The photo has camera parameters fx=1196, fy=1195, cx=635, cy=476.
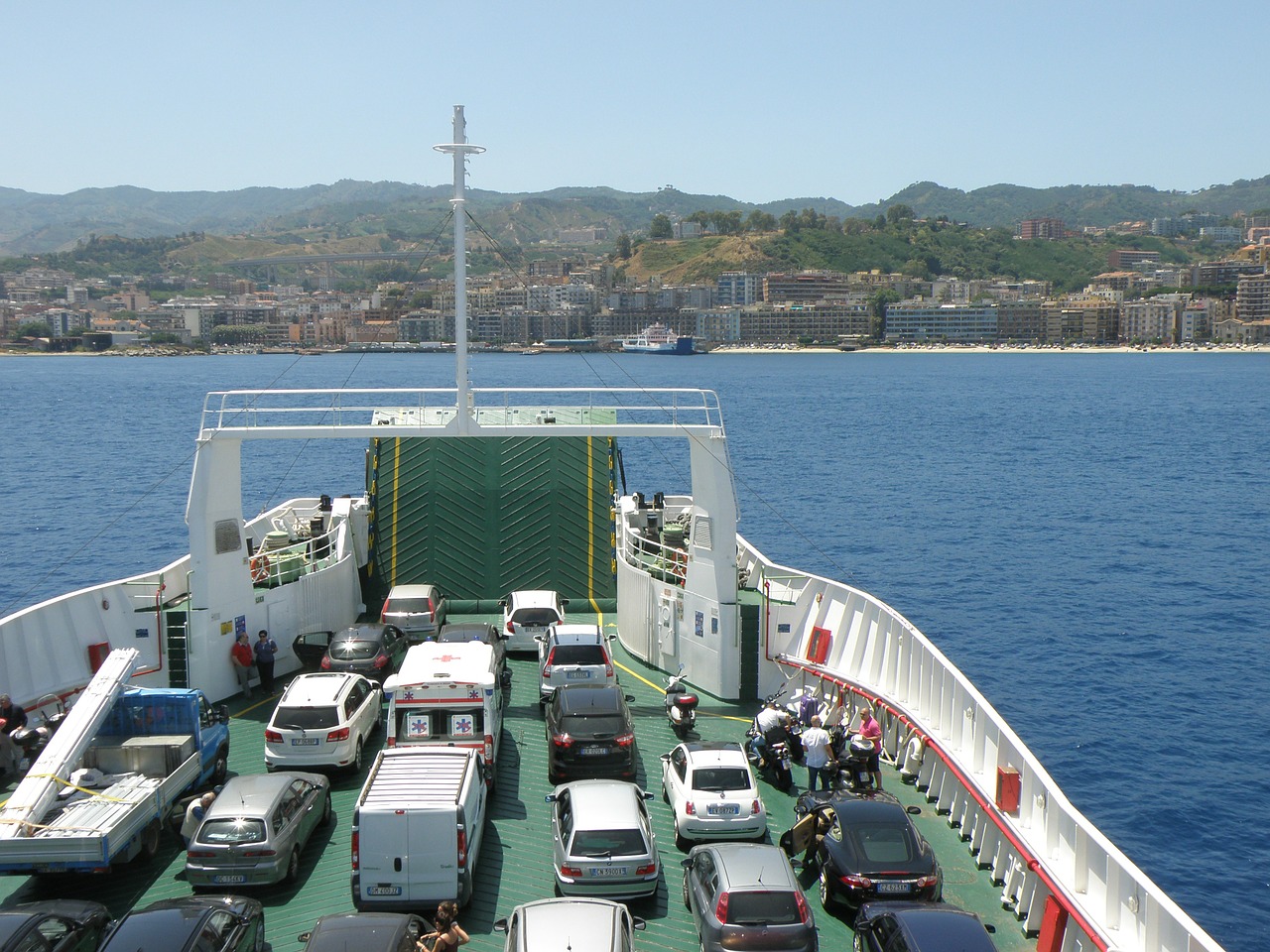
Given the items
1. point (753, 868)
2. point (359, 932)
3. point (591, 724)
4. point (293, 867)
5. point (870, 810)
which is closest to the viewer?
point (359, 932)

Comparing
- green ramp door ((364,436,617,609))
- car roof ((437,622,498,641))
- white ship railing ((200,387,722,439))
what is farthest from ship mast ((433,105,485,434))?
green ramp door ((364,436,617,609))

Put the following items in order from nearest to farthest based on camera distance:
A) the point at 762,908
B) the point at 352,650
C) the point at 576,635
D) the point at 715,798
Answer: the point at 762,908, the point at 715,798, the point at 576,635, the point at 352,650

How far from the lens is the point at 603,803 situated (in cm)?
1202

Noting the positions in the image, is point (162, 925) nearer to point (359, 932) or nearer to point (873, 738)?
point (359, 932)

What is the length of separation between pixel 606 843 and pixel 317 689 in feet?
16.9

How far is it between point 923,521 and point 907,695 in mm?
45486

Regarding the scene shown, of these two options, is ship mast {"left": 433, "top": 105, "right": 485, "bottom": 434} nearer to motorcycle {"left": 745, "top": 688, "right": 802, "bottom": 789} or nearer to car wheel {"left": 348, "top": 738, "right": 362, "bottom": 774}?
car wheel {"left": 348, "top": 738, "right": 362, "bottom": 774}

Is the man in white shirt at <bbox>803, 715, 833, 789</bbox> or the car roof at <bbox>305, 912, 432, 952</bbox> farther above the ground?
the car roof at <bbox>305, 912, 432, 952</bbox>

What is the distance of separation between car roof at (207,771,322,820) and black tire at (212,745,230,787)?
7.19ft

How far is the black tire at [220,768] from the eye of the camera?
571 inches

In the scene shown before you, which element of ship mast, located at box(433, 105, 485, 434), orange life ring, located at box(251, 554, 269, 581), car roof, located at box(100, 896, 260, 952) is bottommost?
car roof, located at box(100, 896, 260, 952)

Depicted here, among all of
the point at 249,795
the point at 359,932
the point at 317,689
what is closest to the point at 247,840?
the point at 249,795

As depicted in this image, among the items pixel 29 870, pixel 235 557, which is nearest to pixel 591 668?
pixel 235 557

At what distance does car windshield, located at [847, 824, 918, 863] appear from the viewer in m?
11.5
